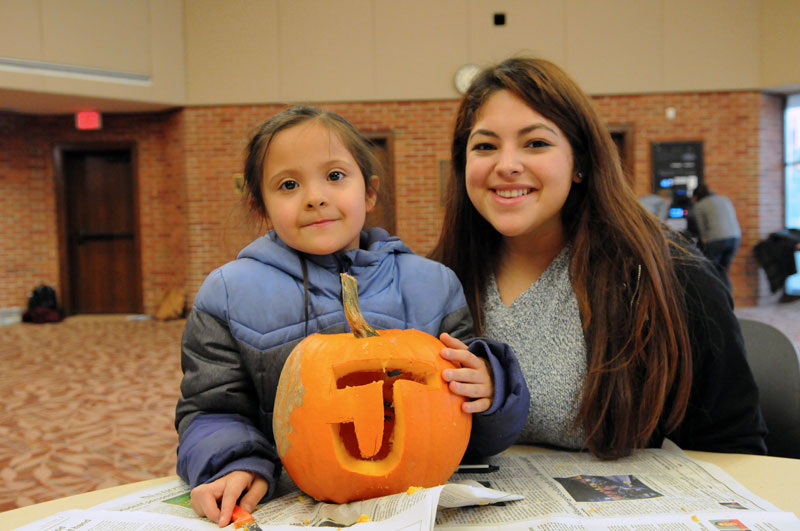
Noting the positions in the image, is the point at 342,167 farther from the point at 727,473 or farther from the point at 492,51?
the point at 492,51

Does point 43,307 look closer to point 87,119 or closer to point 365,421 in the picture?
point 87,119

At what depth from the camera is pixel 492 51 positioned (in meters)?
7.41

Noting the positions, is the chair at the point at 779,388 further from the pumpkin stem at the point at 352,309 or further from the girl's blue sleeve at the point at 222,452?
the girl's blue sleeve at the point at 222,452

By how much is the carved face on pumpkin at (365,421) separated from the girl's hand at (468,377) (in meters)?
0.01

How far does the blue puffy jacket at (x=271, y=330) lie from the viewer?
0.98 metres

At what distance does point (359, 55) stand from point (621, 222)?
6678 millimetres

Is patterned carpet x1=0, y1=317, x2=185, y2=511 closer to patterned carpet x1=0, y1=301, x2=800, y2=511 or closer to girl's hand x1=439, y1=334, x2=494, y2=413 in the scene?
patterned carpet x1=0, y1=301, x2=800, y2=511

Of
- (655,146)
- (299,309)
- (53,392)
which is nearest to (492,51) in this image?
(655,146)

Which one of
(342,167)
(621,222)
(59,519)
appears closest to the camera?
(59,519)

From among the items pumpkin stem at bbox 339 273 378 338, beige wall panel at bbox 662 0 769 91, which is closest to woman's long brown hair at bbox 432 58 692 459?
pumpkin stem at bbox 339 273 378 338

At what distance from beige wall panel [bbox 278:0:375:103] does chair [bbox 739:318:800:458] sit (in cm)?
657

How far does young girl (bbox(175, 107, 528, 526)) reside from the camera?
3.18 feet

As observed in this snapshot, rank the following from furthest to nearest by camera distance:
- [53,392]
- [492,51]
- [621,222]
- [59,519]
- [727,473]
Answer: [492,51] → [53,392] → [621,222] → [727,473] → [59,519]

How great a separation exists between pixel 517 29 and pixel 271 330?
719 cm
